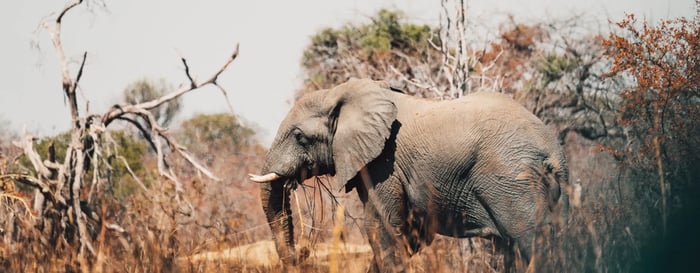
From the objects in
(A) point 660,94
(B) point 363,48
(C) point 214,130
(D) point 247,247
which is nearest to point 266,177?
(D) point 247,247

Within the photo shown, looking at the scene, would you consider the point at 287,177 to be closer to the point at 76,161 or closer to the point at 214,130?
the point at 76,161

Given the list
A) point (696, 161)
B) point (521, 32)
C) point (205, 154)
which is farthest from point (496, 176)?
point (205, 154)

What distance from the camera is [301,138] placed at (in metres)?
7.20

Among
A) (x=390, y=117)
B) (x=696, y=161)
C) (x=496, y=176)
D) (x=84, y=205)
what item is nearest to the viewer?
(x=496, y=176)

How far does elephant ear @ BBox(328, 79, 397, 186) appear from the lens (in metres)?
6.86

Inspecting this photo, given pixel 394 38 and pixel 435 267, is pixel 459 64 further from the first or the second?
pixel 394 38

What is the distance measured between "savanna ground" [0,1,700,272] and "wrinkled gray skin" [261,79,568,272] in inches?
9.5

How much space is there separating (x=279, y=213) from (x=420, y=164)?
1399 mm

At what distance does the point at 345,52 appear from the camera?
18.6m

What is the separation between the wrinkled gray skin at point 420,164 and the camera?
20.1 ft

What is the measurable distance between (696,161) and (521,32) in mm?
8896

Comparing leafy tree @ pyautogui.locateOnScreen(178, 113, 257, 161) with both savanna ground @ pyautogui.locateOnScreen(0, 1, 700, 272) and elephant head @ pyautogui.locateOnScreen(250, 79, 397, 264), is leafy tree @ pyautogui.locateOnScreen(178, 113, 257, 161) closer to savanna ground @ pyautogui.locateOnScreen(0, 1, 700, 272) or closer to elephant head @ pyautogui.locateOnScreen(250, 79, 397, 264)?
savanna ground @ pyautogui.locateOnScreen(0, 1, 700, 272)

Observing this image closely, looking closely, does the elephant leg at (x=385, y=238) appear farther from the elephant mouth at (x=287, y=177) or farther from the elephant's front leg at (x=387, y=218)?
the elephant mouth at (x=287, y=177)

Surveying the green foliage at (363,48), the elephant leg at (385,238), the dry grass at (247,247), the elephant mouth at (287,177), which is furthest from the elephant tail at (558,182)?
the green foliage at (363,48)
